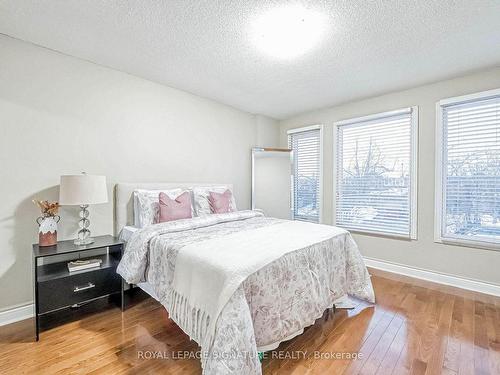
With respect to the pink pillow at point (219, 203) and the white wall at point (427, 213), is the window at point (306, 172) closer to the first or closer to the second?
the white wall at point (427, 213)

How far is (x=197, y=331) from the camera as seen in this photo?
150 centimetres

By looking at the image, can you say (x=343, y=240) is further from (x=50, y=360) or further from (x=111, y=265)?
(x=50, y=360)

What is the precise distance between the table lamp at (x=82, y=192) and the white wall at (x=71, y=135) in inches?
11.2

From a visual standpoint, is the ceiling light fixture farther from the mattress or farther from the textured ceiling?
the mattress

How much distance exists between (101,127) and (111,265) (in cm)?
145

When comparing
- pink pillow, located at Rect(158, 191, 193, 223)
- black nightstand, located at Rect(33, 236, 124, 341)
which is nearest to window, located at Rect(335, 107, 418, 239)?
pink pillow, located at Rect(158, 191, 193, 223)

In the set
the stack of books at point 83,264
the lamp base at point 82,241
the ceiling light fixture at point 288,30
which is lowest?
the stack of books at point 83,264

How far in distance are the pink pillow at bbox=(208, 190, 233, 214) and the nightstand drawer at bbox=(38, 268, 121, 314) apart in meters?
1.28

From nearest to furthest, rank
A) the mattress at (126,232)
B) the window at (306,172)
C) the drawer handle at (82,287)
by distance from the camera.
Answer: the drawer handle at (82,287) → the mattress at (126,232) → the window at (306,172)

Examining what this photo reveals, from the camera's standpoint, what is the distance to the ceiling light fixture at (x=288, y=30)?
5.87 ft

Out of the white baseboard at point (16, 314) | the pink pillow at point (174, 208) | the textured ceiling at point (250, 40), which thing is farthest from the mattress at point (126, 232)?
the textured ceiling at point (250, 40)

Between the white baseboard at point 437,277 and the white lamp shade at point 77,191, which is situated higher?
the white lamp shade at point 77,191

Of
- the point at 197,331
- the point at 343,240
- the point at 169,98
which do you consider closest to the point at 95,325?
the point at 197,331

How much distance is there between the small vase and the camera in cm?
211
